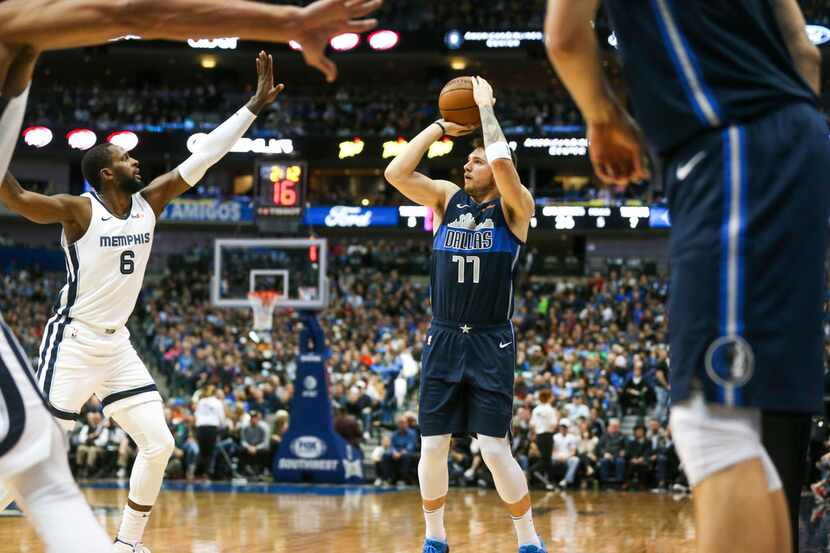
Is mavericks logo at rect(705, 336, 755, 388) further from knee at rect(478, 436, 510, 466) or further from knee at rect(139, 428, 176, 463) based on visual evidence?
knee at rect(139, 428, 176, 463)

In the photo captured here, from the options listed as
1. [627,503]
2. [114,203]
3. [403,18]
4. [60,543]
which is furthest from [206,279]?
[60,543]

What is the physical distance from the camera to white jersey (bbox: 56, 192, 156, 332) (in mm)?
6297

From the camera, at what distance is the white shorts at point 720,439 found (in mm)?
2230

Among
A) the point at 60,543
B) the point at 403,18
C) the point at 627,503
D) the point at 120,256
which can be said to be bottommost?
the point at 627,503

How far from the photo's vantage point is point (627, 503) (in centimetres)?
1386

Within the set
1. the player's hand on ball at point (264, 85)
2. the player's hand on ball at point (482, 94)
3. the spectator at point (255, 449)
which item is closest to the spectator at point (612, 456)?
the spectator at point (255, 449)

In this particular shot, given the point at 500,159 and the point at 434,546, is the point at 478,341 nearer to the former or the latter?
the point at 500,159

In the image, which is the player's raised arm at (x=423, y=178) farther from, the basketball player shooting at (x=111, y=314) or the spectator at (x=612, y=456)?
the spectator at (x=612, y=456)

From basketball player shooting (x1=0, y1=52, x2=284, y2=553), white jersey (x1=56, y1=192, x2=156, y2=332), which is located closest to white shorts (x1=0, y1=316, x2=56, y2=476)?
basketball player shooting (x1=0, y1=52, x2=284, y2=553)

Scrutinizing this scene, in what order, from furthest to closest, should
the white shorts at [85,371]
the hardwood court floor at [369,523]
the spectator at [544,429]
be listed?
the spectator at [544,429] < the hardwood court floor at [369,523] < the white shorts at [85,371]

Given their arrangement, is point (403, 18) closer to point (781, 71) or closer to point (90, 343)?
point (90, 343)

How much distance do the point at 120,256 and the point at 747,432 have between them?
15.9 feet

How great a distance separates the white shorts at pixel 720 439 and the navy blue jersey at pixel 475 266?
4.09 m

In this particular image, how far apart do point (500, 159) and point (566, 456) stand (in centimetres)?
1170
